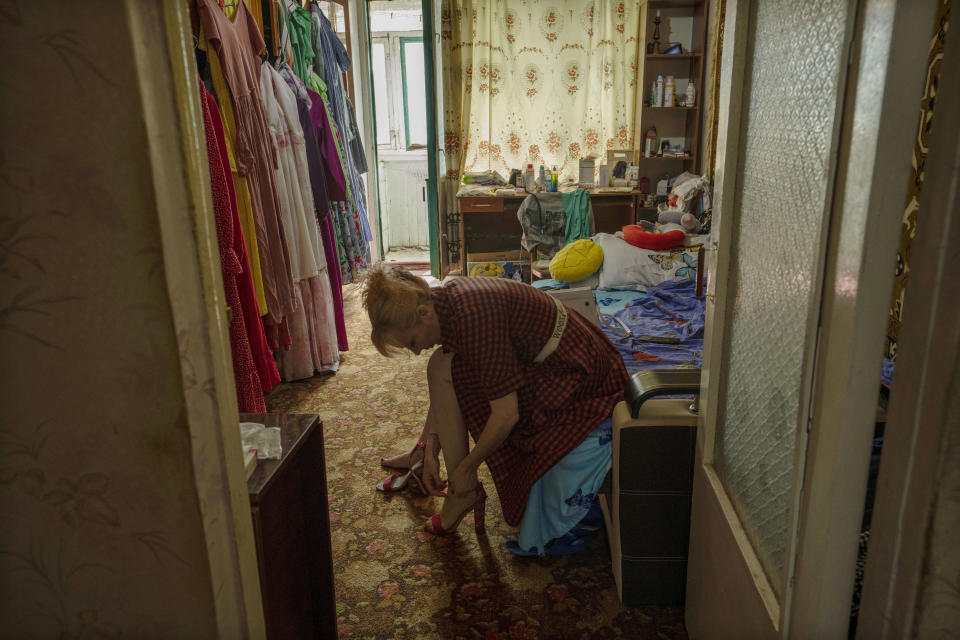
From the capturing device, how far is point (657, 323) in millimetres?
2588

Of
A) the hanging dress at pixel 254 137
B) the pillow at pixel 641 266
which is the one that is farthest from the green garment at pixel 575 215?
the hanging dress at pixel 254 137

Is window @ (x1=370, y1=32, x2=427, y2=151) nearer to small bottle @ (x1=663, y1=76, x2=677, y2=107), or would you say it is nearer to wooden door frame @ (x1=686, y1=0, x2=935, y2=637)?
small bottle @ (x1=663, y1=76, x2=677, y2=107)

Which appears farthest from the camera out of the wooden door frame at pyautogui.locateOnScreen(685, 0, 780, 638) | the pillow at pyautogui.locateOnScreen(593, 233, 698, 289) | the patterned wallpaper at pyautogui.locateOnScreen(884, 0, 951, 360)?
the pillow at pyautogui.locateOnScreen(593, 233, 698, 289)

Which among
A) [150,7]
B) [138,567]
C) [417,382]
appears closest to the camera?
[150,7]

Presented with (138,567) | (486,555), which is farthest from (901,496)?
(486,555)

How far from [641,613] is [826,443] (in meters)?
1.08

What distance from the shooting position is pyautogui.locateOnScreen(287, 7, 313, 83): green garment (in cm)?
307

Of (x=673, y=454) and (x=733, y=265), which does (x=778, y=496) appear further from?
(x=673, y=454)

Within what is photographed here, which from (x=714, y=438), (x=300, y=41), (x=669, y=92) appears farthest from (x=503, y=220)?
(x=714, y=438)

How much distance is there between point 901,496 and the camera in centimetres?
56

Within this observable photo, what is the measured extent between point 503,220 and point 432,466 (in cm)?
361

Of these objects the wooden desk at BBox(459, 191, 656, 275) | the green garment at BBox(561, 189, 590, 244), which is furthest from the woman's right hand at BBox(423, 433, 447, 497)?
the wooden desk at BBox(459, 191, 656, 275)

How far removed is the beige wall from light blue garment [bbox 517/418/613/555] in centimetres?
119

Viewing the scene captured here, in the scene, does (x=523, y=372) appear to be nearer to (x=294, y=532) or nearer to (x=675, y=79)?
(x=294, y=532)
